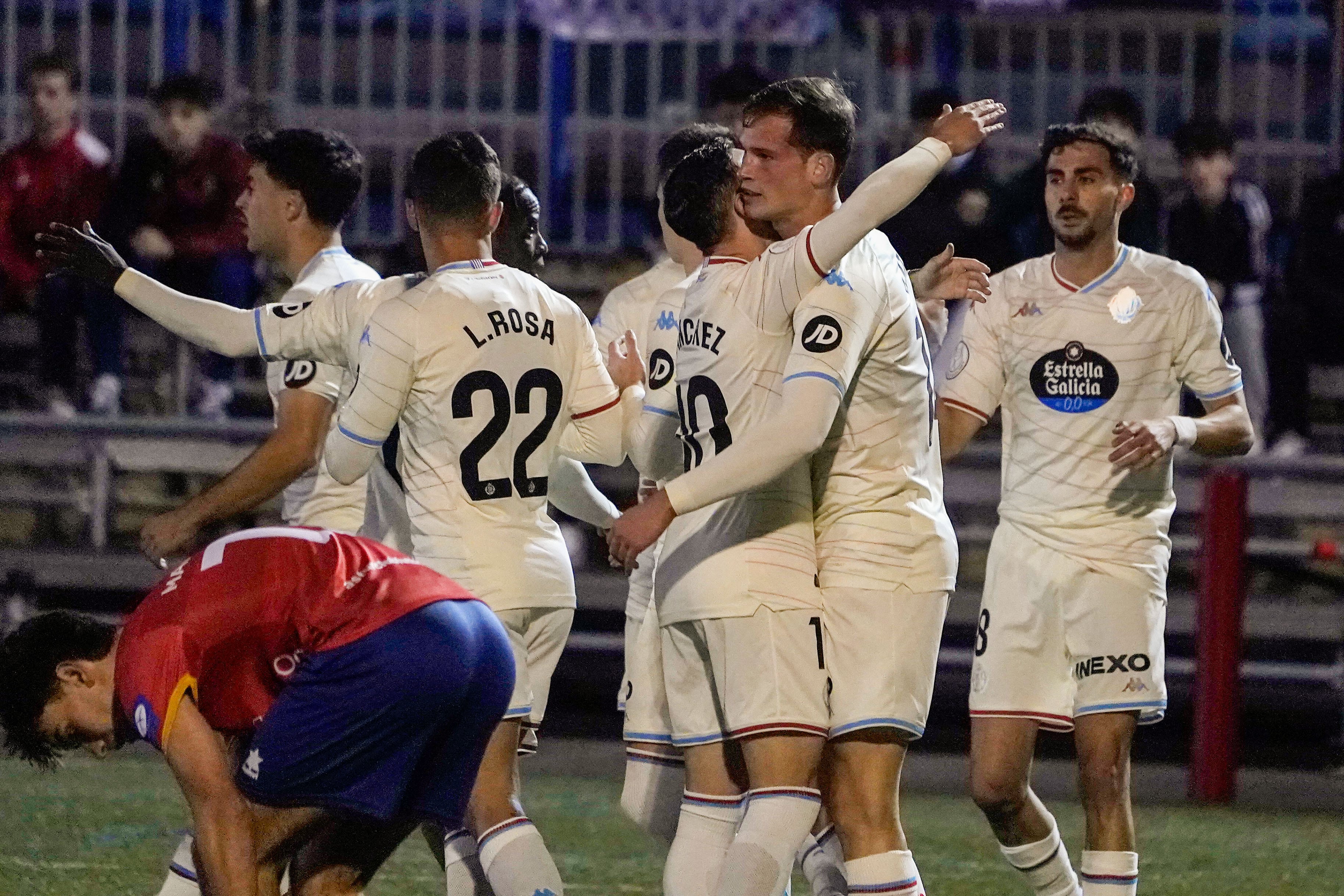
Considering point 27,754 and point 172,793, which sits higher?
point 27,754

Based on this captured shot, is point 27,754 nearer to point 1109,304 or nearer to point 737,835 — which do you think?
point 737,835

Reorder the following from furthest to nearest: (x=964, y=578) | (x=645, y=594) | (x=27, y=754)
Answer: (x=964, y=578)
(x=645, y=594)
(x=27, y=754)

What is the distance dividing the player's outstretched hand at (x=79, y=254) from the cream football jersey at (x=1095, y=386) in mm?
2433

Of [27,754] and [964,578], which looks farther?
[964,578]

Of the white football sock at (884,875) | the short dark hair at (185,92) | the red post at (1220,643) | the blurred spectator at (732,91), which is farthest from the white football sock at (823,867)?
the short dark hair at (185,92)

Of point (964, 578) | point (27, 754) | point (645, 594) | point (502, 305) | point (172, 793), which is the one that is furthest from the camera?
point (964, 578)

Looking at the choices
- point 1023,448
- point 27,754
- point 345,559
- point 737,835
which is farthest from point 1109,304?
point 27,754

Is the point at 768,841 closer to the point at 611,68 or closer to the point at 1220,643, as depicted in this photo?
the point at 1220,643

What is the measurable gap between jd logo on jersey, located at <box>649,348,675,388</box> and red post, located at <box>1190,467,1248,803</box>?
434 cm

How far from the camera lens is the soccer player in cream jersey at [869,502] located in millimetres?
4633

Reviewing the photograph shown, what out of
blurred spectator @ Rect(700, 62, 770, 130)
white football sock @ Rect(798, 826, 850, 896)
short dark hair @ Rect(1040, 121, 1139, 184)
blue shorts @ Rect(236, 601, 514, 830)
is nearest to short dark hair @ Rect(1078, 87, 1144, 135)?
blurred spectator @ Rect(700, 62, 770, 130)

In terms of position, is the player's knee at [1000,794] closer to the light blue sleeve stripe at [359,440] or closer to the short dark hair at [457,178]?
the light blue sleeve stripe at [359,440]

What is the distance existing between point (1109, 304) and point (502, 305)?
1.91 meters

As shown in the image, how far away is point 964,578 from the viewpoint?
11.0 meters
